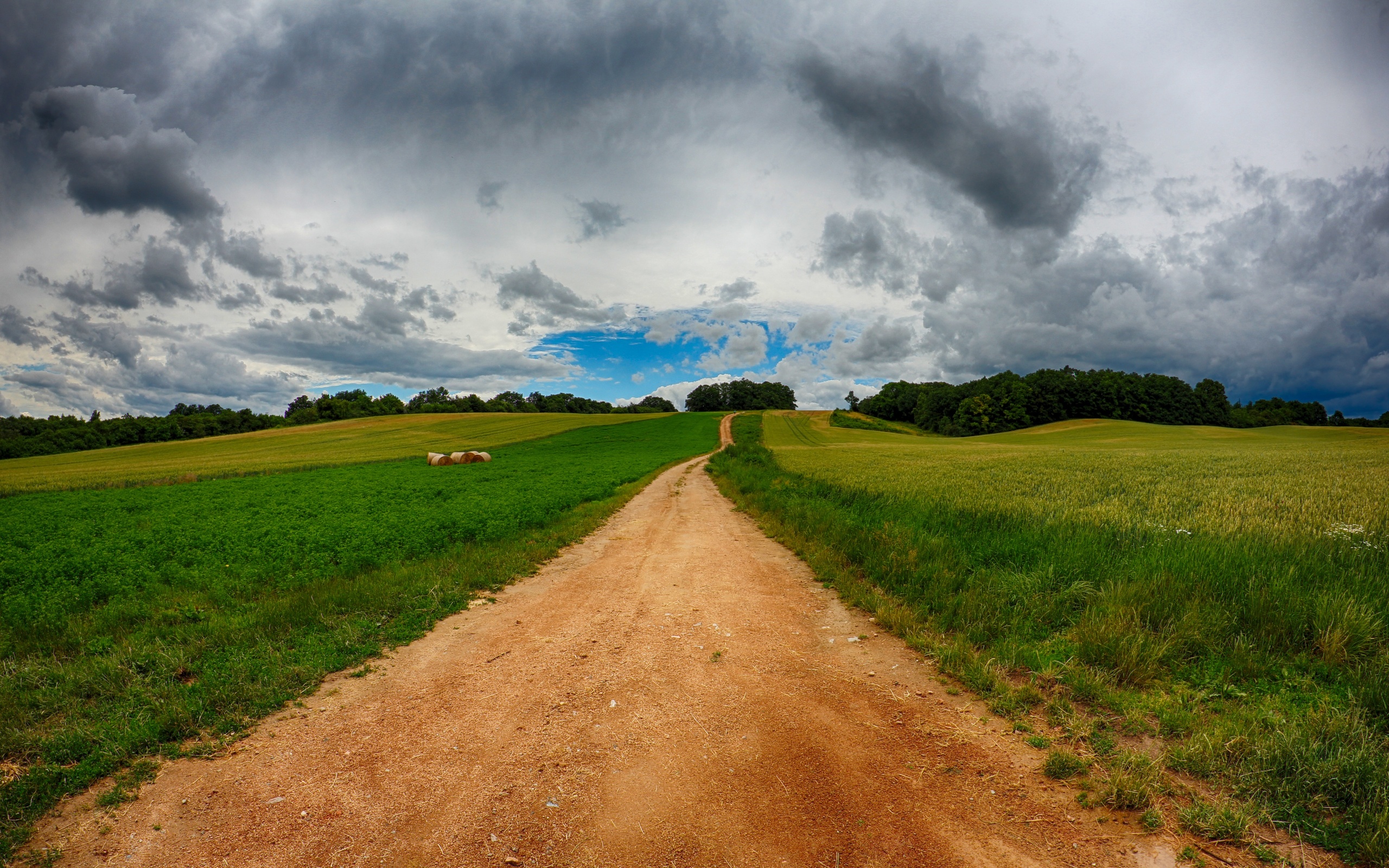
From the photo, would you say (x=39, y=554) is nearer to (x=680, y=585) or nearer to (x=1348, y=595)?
(x=680, y=585)

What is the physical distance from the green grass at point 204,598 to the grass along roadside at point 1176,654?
756cm

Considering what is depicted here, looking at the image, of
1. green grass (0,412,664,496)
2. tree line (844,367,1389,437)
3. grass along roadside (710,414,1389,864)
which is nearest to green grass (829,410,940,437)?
tree line (844,367,1389,437)

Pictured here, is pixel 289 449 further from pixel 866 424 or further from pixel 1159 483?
pixel 866 424

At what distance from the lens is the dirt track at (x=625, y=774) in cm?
356

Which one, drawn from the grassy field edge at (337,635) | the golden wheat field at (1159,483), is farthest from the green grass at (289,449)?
the golden wheat field at (1159,483)

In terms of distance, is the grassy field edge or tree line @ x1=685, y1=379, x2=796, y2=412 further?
tree line @ x1=685, y1=379, x2=796, y2=412

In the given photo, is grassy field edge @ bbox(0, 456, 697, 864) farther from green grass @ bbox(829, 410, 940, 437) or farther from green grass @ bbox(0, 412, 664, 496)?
green grass @ bbox(829, 410, 940, 437)

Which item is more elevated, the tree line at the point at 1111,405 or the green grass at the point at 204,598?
the tree line at the point at 1111,405

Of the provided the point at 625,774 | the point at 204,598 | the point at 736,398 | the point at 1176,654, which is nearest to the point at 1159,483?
the point at 1176,654

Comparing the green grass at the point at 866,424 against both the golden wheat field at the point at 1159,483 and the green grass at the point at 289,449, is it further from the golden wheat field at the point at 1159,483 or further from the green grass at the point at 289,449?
the golden wheat field at the point at 1159,483

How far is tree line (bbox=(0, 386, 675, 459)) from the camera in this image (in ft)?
225

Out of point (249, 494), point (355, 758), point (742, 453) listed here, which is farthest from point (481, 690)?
point (742, 453)

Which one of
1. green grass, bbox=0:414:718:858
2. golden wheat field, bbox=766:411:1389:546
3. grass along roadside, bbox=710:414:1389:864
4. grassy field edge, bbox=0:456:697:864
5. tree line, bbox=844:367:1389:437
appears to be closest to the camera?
grass along roadside, bbox=710:414:1389:864

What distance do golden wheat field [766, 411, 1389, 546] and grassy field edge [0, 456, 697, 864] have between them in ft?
35.0
